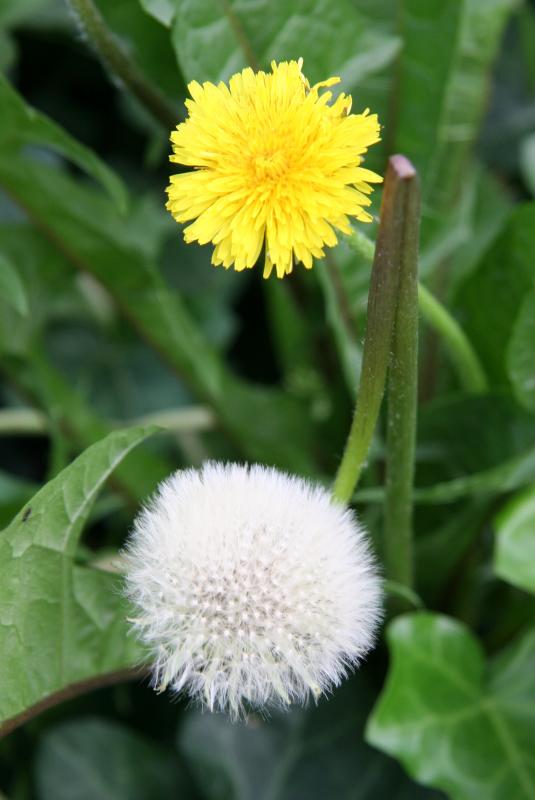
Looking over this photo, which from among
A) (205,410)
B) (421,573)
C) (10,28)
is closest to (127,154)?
(10,28)

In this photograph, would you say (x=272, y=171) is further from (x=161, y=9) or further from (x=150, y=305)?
(x=150, y=305)

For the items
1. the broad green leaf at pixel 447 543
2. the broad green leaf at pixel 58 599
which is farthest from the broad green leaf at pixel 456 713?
the broad green leaf at pixel 58 599

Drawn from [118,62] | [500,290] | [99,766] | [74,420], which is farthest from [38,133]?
[99,766]

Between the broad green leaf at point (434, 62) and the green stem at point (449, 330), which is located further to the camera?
the broad green leaf at point (434, 62)

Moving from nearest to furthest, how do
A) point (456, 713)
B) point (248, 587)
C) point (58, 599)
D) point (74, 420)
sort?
point (248, 587) → point (58, 599) → point (456, 713) → point (74, 420)

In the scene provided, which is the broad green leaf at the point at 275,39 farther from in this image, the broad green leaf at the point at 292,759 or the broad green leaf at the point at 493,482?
the broad green leaf at the point at 292,759

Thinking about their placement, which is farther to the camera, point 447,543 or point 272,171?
point 447,543
